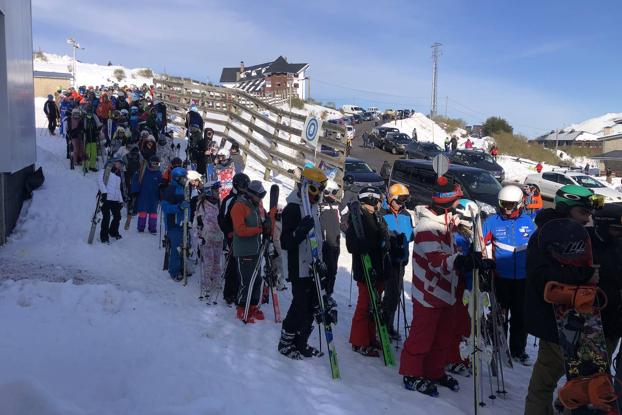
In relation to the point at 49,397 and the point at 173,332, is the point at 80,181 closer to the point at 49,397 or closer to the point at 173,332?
the point at 173,332

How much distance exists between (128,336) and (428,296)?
3163mm

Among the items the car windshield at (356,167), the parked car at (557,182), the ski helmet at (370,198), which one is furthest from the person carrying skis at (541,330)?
the parked car at (557,182)

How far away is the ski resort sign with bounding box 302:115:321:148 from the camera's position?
12.9 metres

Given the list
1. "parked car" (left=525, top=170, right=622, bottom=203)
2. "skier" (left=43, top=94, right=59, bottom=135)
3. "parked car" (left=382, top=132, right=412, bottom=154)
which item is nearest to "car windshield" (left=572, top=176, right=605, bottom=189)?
"parked car" (left=525, top=170, right=622, bottom=203)

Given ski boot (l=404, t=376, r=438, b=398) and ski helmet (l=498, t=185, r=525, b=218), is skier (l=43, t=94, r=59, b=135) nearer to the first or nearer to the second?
ski helmet (l=498, t=185, r=525, b=218)

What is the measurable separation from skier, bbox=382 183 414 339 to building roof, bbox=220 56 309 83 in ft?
180

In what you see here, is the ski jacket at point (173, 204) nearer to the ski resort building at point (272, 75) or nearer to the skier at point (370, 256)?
the skier at point (370, 256)

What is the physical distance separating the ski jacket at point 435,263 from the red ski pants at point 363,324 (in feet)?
2.94

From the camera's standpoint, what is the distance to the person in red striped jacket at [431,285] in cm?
464

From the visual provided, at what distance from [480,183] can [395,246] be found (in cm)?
1031

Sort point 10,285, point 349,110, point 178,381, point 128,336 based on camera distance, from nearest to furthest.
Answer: point 178,381
point 128,336
point 10,285
point 349,110

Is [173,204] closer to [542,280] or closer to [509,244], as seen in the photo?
A: [509,244]

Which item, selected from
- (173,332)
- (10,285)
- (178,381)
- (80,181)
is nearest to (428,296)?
(178,381)

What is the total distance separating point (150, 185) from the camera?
9836mm
